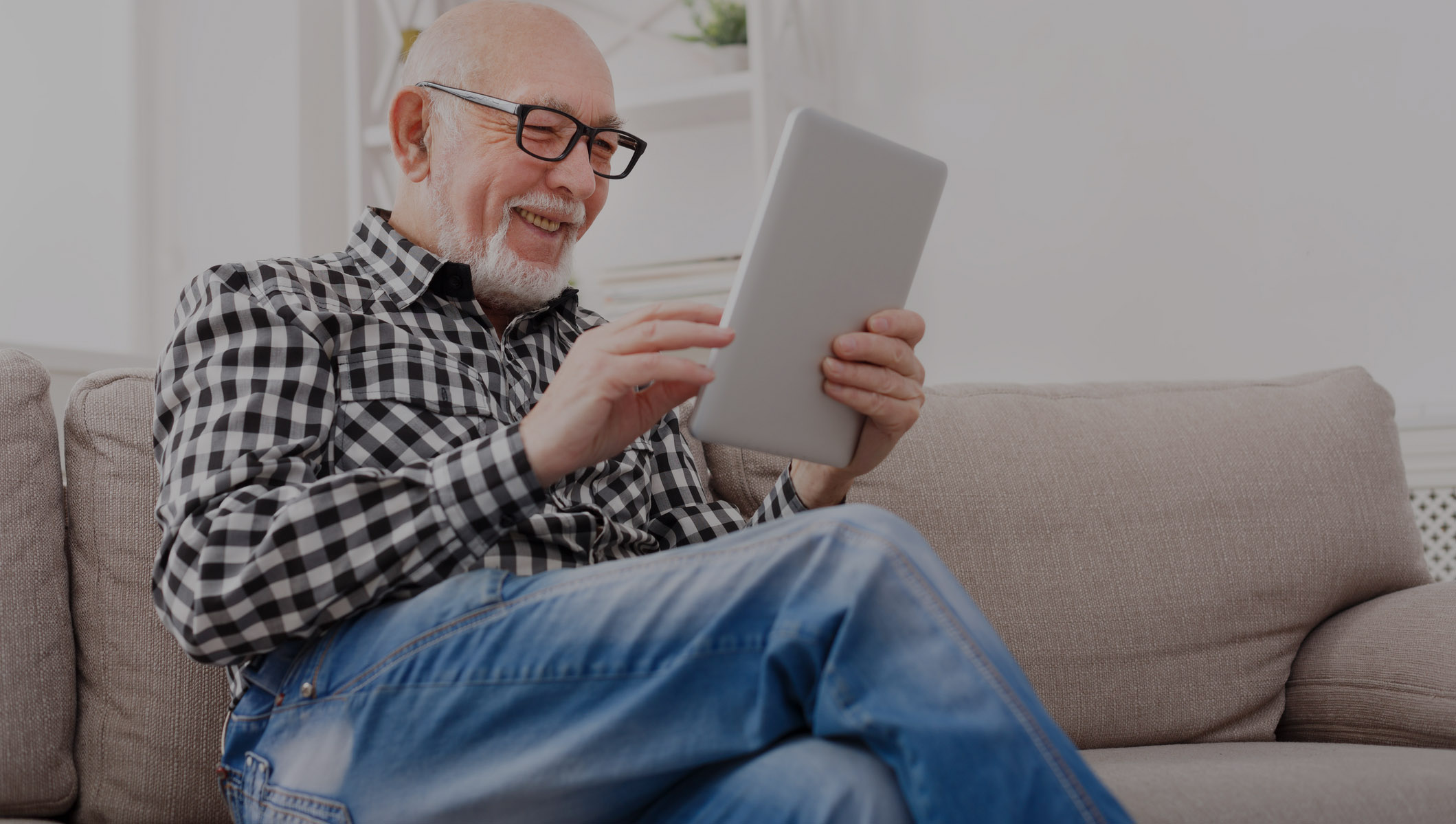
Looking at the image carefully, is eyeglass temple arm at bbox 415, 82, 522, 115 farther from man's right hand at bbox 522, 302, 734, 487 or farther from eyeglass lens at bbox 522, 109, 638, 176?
man's right hand at bbox 522, 302, 734, 487

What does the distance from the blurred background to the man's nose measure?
0.87 meters

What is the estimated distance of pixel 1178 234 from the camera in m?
2.15

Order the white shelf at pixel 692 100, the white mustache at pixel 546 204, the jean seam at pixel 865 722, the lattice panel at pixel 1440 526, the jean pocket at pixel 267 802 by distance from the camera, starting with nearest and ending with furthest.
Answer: the jean seam at pixel 865 722 → the jean pocket at pixel 267 802 → the white mustache at pixel 546 204 → the lattice panel at pixel 1440 526 → the white shelf at pixel 692 100

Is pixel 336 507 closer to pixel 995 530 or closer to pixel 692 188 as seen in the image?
pixel 995 530

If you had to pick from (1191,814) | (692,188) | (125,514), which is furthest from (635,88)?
(1191,814)

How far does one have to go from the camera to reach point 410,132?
1.33m

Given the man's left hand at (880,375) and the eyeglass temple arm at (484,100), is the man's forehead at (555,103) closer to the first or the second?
the eyeglass temple arm at (484,100)

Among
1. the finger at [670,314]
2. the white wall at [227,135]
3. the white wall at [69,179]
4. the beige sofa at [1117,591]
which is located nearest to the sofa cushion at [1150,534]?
the beige sofa at [1117,591]

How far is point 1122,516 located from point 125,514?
1134mm

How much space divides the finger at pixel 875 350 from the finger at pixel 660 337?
0.49ft

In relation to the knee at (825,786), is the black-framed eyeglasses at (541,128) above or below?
above

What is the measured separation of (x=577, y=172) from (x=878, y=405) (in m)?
0.47

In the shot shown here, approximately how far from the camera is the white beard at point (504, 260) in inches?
49.2

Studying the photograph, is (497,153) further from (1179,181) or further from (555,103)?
(1179,181)
